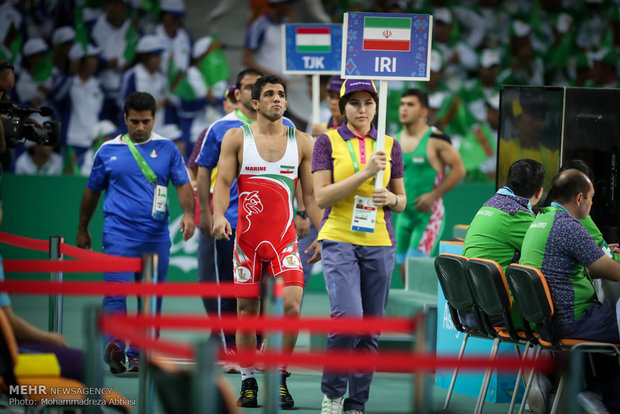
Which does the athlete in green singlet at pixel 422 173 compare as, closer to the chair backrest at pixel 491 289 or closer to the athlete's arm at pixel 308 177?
the athlete's arm at pixel 308 177

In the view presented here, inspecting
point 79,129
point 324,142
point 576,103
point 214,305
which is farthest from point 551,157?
point 79,129

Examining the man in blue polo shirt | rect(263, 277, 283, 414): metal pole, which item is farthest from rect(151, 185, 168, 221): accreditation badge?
rect(263, 277, 283, 414): metal pole

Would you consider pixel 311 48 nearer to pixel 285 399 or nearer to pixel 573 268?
pixel 285 399

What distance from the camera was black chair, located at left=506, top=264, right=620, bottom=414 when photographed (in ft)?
18.1

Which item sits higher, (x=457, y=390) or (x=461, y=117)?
(x=461, y=117)

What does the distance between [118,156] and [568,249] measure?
136 inches

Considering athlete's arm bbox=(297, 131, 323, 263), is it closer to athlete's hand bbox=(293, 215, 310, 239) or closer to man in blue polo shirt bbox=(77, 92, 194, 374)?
athlete's hand bbox=(293, 215, 310, 239)

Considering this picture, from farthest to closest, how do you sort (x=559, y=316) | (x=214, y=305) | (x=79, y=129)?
(x=79, y=129) → (x=214, y=305) → (x=559, y=316)

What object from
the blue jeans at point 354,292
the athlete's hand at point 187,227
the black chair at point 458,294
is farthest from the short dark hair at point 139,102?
the black chair at point 458,294

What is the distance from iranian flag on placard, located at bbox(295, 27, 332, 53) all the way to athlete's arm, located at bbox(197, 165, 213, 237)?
1.97 metres

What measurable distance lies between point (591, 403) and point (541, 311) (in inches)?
28.3

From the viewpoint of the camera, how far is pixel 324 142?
5.98m

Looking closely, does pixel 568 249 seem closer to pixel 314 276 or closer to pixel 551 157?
pixel 551 157

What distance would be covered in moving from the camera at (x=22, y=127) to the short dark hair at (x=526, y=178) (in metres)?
3.25
